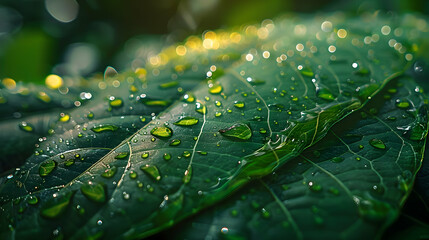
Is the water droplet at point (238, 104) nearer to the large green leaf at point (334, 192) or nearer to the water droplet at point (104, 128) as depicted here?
the large green leaf at point (334, 192)

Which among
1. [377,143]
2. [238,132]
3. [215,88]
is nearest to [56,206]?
[238,132]

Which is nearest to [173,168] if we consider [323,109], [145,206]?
[145,206]

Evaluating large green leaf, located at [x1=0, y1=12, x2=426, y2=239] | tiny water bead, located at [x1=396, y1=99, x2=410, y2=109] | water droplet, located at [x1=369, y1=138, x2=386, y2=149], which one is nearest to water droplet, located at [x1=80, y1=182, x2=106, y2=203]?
large green leaf, located at [x1=0, y1=12, x2=426, y2=239]

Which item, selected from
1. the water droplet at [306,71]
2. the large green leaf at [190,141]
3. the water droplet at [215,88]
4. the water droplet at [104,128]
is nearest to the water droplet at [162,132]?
the large green leaf at [190,141]

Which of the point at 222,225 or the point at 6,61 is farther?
the point at 6,61

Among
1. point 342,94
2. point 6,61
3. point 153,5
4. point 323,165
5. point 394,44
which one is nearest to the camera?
point 323,165

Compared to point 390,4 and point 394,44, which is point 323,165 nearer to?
point 394,44
